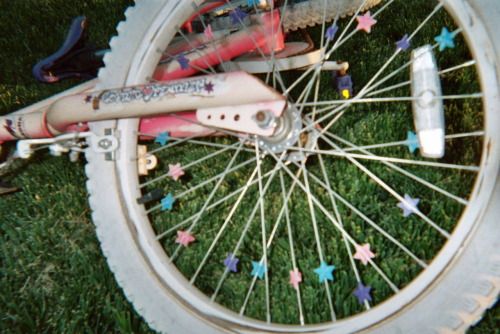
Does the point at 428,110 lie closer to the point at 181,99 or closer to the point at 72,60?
the point at 181,99

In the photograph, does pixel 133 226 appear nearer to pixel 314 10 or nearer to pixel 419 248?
pixel 419 248

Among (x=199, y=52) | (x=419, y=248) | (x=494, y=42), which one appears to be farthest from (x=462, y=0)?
(x=199, y=52)

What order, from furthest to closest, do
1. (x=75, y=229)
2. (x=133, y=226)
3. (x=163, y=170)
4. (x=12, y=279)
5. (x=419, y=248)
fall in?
(x=163, y=170) → (x=75, y=229) → (x=12, y=279) → (x=419, y=248) → (x=133, y=226)

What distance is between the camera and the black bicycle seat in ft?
7.56

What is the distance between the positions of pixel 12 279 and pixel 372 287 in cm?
119

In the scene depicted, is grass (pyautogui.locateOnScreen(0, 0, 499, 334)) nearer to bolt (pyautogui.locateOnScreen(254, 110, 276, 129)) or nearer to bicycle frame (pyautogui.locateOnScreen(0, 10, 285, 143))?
bicycle frame (pyautogui.locateOnScreen(0, 10, 285, 143))

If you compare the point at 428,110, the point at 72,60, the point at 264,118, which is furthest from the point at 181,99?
the point at 72,60

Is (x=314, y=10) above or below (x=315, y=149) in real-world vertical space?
above

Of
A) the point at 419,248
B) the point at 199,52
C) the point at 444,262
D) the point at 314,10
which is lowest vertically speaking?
the point at 444,262

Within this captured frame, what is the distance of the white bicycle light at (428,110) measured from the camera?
1.65 m

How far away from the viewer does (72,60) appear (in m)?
2.37

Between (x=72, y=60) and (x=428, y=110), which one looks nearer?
(x=428, y=110)

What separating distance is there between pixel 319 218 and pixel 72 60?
1.07 meters

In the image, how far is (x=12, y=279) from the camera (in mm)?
2172
